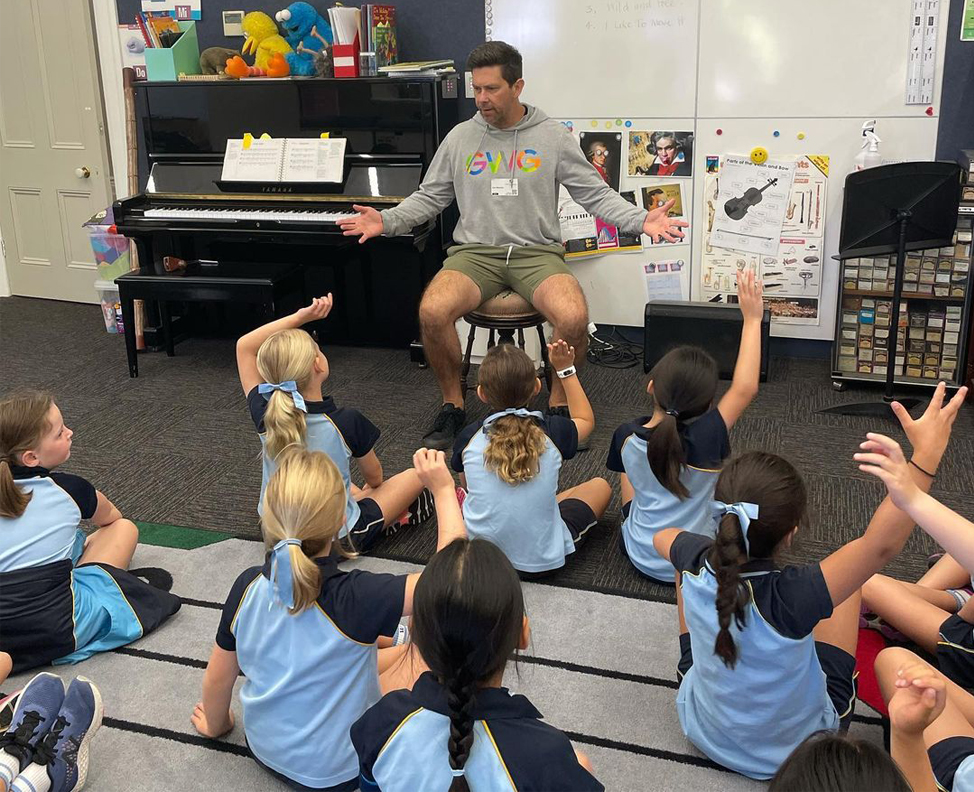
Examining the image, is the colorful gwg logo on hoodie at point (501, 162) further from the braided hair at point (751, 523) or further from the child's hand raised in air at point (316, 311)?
the braided hair at point (751, 523)

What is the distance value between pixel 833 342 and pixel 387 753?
3.19m

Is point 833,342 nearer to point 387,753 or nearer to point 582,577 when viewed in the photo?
point 582,577

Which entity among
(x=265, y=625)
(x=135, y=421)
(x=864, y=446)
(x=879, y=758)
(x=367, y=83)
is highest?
(x=367, y=83)

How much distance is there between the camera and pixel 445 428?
3.48m

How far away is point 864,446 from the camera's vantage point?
1443 mm

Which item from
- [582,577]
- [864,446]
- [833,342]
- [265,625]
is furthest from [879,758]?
[833,342]

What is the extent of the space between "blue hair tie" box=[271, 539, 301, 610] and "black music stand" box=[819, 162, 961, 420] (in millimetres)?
2639

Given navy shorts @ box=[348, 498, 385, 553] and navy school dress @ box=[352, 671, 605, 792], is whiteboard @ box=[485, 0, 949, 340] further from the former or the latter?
navy school dress @ box=[352, 671, 605, 792]

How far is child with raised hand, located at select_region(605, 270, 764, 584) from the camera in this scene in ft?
7.48

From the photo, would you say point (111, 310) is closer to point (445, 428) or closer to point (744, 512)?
→ point (445, 428)

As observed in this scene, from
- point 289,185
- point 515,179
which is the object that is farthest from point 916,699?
point 289,185

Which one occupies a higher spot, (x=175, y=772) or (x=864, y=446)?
(x=864, y=446)

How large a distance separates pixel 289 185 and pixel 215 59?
2.60 feet

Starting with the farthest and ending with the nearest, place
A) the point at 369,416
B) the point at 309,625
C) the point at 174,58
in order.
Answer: the point at 174,58 < the point at 369,416 < the point at 309,625
